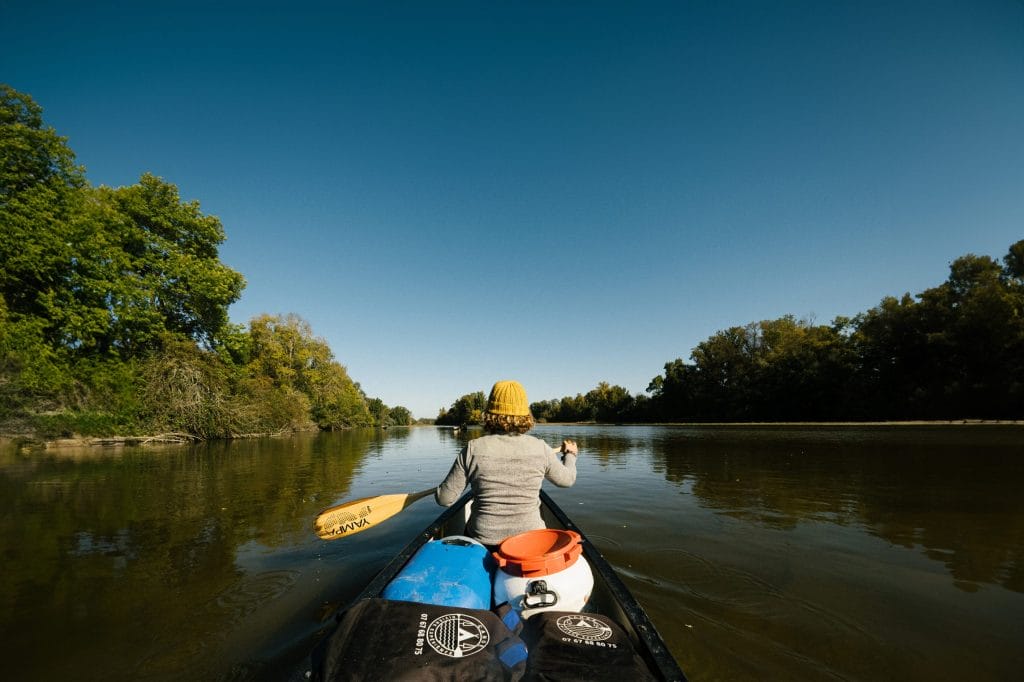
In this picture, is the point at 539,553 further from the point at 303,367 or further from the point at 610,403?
the point at 610,403

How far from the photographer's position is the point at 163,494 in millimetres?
8023

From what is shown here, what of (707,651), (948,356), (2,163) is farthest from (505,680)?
(948,356)

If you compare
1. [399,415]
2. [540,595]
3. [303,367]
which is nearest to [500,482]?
[540,595]

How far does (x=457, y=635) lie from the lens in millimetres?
1552

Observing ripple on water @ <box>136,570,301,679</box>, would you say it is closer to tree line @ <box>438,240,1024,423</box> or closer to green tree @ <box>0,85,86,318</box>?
green tree @ <box>0,85,86,318</box>

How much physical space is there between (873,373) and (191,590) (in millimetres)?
59738

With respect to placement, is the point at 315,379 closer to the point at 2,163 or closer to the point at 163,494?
the point at 2,163

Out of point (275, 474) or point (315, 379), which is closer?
point (275, 474)

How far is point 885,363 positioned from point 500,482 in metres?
57.0

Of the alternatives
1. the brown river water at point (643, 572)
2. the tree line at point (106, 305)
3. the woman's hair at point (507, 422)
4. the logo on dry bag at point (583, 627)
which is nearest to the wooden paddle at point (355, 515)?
the brown river water at point (643, 572)

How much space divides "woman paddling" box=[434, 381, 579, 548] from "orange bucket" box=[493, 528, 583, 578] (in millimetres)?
453

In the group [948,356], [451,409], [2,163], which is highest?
[2,163]

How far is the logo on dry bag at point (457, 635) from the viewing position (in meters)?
1.49

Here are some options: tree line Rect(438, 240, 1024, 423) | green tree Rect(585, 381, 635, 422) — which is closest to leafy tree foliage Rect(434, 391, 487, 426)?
green tree Rect(585, 381, 635, 422)
